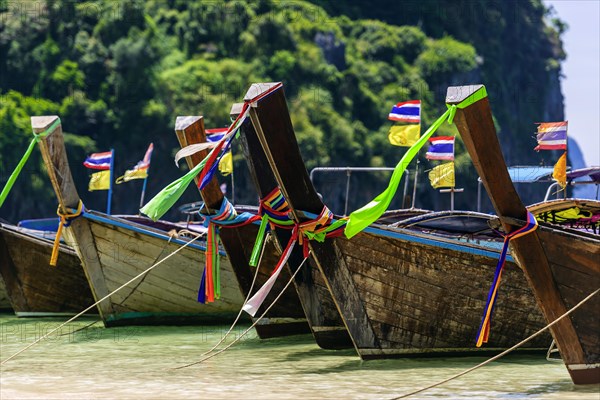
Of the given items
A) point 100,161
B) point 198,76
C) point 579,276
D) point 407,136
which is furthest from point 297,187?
point 198,76

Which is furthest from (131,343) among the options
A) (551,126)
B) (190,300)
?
(551,126)

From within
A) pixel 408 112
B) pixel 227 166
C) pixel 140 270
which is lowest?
pixel 140 270

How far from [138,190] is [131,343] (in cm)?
3379

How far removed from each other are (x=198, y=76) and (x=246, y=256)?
34637 millimetres

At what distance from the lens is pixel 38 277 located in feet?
51.7

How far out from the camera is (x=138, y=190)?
151ft

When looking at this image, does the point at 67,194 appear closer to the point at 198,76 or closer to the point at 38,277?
the point at 38,277

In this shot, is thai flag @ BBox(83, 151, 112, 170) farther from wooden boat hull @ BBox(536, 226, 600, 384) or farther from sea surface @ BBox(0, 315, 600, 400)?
wooden boat hull @ BBox(536, 226, 600, 384)

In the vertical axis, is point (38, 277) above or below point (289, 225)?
below

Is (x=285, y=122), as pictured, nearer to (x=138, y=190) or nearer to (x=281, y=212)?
(x=281, y=212)

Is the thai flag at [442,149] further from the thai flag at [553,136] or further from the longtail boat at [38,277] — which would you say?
the longtail boat at [38,277]

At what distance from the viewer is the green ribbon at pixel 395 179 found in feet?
25.4

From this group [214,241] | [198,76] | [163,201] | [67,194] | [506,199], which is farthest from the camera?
[198,76]

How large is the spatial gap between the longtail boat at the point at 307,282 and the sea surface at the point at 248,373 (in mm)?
207
